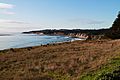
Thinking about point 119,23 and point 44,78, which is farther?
point 119,23

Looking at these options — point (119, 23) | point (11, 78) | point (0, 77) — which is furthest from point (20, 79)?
point (119, 23)

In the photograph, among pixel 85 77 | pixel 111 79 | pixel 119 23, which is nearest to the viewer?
pixel 111 79

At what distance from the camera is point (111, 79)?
47.7 ft

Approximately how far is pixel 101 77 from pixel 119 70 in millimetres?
2131

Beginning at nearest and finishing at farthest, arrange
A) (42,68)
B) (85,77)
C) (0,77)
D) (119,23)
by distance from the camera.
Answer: (85,77), (0,77), (42,68), (119,23)

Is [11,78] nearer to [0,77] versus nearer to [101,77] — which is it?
[0,77]

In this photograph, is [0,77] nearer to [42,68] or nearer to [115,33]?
[42,68]

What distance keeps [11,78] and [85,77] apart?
5999mm

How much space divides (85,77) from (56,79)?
320 cm

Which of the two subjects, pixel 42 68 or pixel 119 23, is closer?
pixel 42 68

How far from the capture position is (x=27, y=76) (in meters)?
20.0

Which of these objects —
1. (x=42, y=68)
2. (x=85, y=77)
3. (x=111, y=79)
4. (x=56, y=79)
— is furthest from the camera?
(x=42, y=68)

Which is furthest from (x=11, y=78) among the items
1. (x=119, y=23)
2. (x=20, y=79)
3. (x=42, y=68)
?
(x=119, y=23)

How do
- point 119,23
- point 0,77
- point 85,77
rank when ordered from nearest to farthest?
point 85,77, point 0,77, point 119,23
